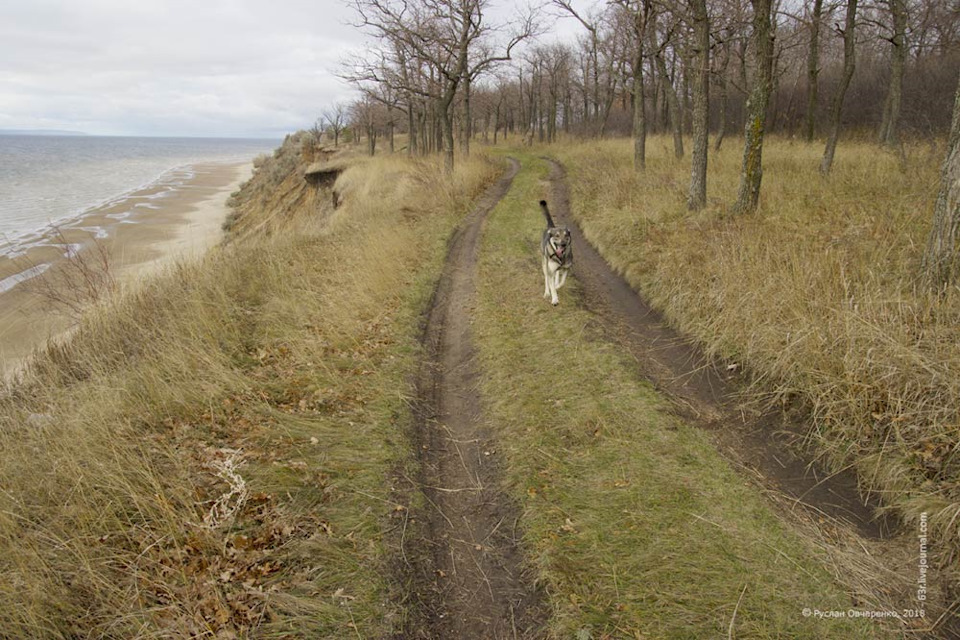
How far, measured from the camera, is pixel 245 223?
110ft

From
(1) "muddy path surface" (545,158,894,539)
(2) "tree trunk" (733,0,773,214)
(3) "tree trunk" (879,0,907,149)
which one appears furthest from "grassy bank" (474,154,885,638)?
(3) "tree trunk" (879,0,907,149)

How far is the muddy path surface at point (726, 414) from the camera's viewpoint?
14.3 feet

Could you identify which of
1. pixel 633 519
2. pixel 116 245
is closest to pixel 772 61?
pixel 633 519

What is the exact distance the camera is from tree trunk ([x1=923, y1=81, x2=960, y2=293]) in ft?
18.3

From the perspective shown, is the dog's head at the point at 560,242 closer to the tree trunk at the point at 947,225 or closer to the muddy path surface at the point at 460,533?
the muddy path surface at the point at 460,533

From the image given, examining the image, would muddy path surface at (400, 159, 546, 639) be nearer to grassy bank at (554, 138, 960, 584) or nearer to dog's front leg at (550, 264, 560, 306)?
dog's front leg at (550, 264, 560, 306)

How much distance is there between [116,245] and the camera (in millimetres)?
25625

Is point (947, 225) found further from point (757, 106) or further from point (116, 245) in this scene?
point (116, 245)

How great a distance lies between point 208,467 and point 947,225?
8.43 meters

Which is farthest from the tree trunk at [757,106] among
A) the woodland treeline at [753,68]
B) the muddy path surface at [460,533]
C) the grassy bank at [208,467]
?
the muddy path surface at [460,533]

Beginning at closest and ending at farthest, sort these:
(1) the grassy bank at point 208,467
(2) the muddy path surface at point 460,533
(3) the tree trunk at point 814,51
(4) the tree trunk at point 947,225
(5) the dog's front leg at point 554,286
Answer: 1. (1) the grassy bank at point 208,467
2. (2) the muddy path surface at point 460,533
3. (4) the tree trunk at point 947,225
4. (5) the dog's front leg at point 554,286
5. (3) the tree trunk at point 814,51

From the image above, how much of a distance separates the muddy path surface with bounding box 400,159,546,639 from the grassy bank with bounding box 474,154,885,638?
196mm

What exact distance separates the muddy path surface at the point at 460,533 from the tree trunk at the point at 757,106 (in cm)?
782

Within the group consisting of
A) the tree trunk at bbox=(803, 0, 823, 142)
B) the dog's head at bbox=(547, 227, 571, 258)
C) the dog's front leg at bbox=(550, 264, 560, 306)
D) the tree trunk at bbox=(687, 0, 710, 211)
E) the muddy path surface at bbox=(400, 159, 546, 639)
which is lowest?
the muddy path surface at bbox=(400, 159, 546, 639)
